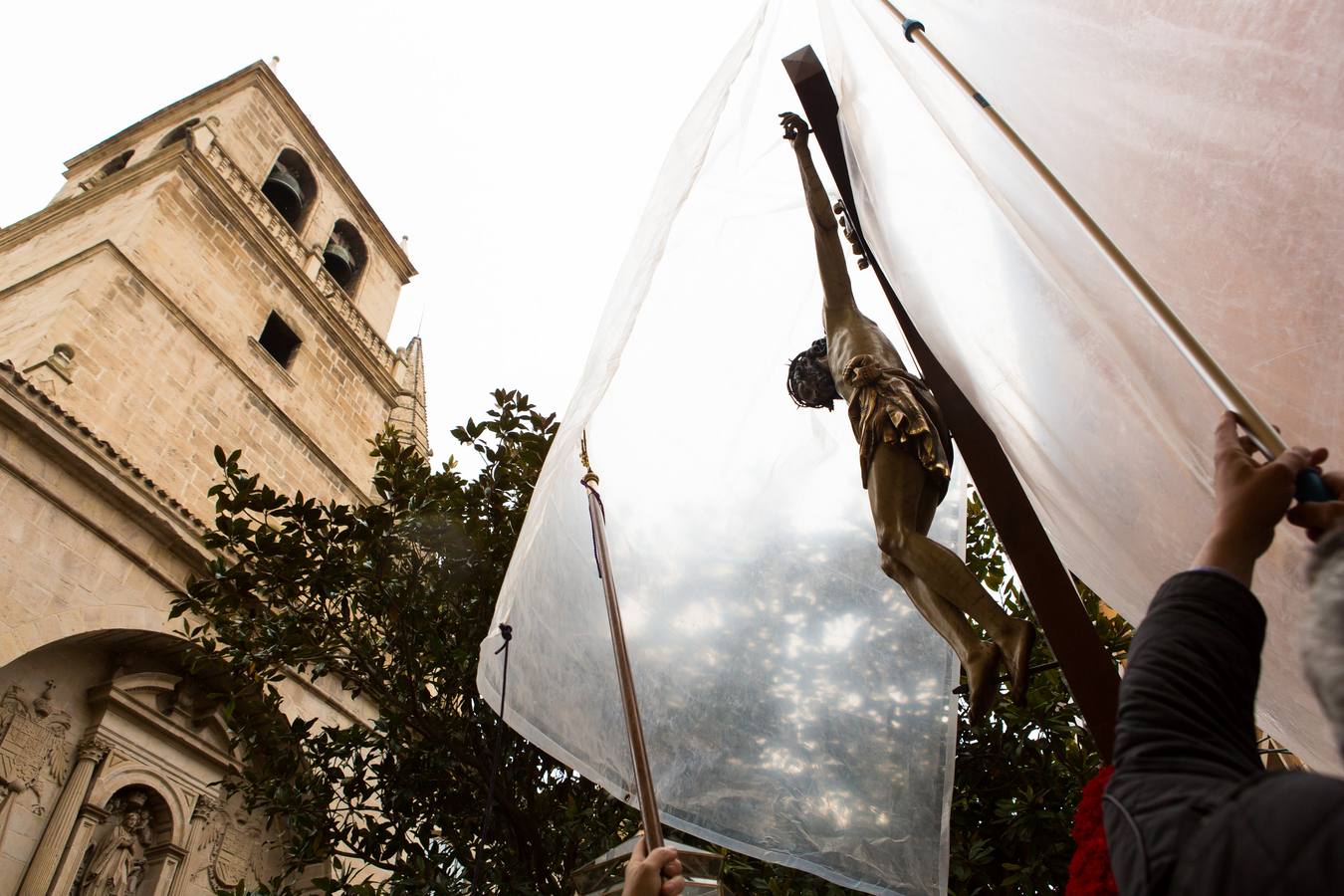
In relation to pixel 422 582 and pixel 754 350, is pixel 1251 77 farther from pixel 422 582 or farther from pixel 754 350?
pixel 422 582

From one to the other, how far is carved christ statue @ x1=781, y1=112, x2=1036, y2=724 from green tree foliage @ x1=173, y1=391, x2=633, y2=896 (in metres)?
3.59

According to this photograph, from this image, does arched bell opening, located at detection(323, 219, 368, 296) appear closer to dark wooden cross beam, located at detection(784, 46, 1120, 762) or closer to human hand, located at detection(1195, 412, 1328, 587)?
dark wooden cross beam, located at detection(784, 46, 1120, 762)

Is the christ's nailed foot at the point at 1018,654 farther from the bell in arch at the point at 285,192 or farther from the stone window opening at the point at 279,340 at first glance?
the bell in arch at the point at 285,192

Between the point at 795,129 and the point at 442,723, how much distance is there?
4445 mm

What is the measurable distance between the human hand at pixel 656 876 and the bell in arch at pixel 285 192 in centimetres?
1667

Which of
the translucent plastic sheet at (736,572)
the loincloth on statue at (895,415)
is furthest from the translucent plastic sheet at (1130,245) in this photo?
the translucent plastic sheet at (736,572)

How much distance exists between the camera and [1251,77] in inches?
58.5

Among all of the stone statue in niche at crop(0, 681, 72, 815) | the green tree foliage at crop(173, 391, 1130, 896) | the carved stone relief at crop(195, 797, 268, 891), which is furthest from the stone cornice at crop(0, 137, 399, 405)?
the green tree foliage at crop(173, 391, 1130, 896)

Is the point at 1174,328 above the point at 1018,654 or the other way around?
above

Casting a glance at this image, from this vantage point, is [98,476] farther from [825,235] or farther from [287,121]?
[287,121]

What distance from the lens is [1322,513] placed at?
102cm

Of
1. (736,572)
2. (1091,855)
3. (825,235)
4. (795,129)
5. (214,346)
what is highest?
(214,346)

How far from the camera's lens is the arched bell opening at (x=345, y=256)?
17.4 m

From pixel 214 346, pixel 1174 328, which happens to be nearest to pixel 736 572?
pixel 1174 328
